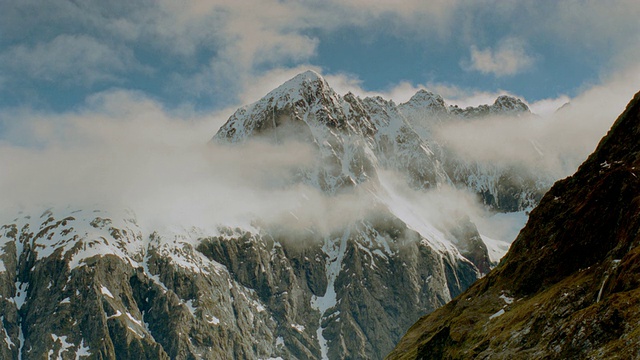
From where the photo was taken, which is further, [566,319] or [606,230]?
[606,230]

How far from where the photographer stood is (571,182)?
354 ft

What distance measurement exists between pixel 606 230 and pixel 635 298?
108ft

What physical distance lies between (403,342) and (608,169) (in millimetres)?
56669

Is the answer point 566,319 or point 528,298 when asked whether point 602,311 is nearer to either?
point 566,319

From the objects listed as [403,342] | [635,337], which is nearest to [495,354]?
[635,337]

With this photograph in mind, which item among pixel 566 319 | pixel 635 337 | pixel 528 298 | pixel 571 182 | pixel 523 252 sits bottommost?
pixel 635 337

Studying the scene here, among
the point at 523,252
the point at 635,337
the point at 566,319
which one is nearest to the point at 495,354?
the point at 566,319

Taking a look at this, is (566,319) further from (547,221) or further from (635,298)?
(547,221)

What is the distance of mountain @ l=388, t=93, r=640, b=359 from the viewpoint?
5738cm

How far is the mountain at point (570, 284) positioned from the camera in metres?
57.4

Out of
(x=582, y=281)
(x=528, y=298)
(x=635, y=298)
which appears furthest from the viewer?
(x=528, y=298)

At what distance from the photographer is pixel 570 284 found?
76.6 metres

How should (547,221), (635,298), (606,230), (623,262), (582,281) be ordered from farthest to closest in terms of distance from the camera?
(547,221) < (606,230) < (582,281) < (623,262) < (635,298)

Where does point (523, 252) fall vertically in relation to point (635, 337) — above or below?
above
